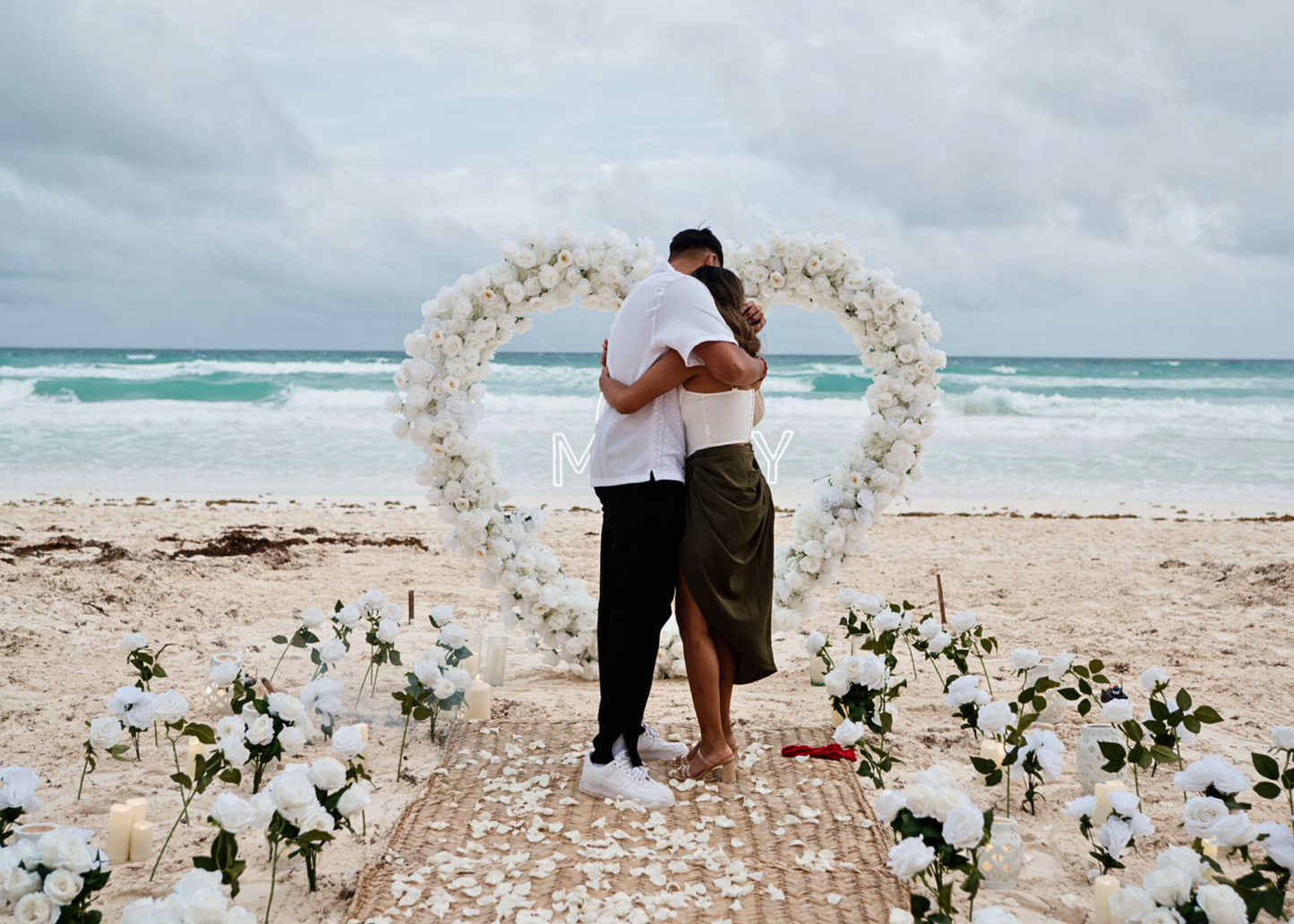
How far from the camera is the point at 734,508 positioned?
361cm

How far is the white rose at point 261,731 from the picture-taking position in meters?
3.14

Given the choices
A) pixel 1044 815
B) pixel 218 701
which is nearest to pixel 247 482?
pixel 218 701

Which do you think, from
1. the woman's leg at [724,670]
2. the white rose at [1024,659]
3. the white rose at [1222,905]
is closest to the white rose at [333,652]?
the woman's leg at [724,670]

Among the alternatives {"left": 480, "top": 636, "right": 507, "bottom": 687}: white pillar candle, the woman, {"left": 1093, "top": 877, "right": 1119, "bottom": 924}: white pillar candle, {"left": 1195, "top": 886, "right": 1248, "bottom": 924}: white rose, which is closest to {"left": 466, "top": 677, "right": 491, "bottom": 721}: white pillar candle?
{"left": 480, "top": 636, "right": 507, "bottom": 687}: white pillar candle

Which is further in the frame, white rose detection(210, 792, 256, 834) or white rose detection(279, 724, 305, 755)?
white rose detection(279, 724, 305, 755)

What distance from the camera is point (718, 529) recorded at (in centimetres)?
360

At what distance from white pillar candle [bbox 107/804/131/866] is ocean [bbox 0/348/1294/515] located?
4.57m

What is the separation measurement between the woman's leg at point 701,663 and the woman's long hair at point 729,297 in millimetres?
922

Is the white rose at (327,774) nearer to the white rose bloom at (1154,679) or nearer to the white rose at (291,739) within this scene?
the white rose at (291,739)

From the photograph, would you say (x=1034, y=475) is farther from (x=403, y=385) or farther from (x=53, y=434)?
(x=53, y=434)

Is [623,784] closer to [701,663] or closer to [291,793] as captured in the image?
[701,663]

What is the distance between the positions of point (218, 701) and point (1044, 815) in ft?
11.6

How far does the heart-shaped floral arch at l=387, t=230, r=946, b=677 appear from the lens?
190 inches

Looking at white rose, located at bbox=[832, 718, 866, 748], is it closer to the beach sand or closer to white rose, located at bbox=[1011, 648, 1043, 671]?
the beach sand
